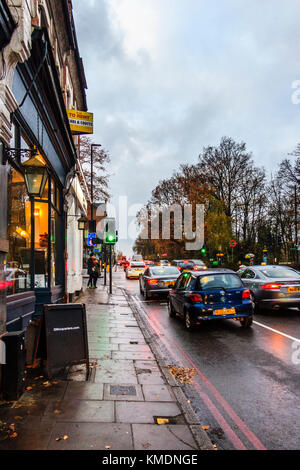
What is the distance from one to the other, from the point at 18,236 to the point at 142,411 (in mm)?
4795

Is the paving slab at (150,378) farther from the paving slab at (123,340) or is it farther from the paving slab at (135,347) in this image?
the paving slab at (123,340)

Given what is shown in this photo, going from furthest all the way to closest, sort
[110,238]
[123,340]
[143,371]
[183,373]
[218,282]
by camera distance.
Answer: [110,238], [218,282], [123,340], [183,373], [143,371]

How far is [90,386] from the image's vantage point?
5.02 m

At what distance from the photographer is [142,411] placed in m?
4.13

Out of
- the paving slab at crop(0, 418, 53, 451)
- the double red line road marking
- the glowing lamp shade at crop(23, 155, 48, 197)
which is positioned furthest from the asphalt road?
the glowing lamp shade at crop(23, 155, 48, 197)

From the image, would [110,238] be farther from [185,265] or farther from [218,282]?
[185,265]

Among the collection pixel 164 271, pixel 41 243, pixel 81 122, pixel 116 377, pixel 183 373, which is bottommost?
pixel 183 373

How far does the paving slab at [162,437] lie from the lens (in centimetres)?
329

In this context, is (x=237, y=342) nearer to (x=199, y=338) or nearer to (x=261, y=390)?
(x=199, y=338)

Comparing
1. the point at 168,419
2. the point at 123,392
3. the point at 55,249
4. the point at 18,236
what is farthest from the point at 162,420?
the point at 55,249

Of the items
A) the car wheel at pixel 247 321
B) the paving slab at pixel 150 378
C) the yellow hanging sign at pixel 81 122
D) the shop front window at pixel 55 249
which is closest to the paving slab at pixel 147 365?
the paving slab at pixel 150 378

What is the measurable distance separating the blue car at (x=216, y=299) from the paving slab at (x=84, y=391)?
430 centimetres

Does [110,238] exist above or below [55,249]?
above

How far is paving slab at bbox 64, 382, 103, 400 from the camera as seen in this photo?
4.58 metres
